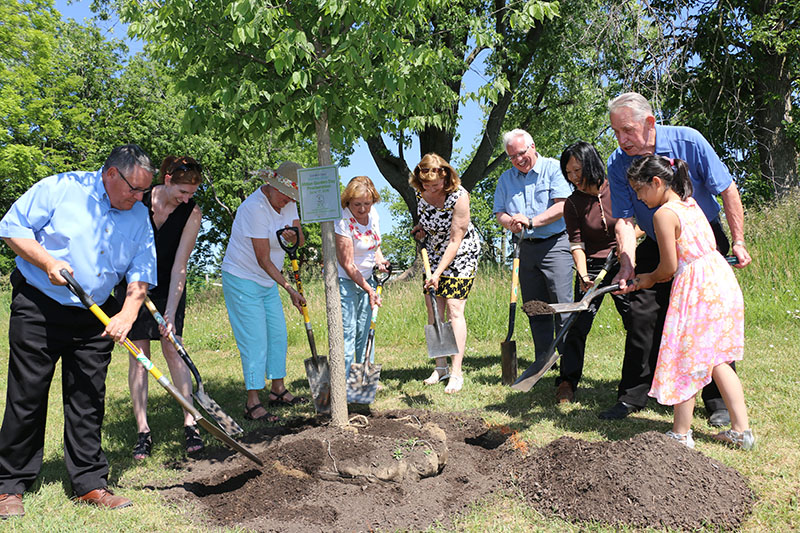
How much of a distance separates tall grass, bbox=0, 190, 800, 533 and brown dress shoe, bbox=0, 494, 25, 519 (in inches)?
2.6

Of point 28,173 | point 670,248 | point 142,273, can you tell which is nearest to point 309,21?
point 142,273

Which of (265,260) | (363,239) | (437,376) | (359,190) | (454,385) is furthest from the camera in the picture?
(437,376)

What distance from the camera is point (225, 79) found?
136 inches

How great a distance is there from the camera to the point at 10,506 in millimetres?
3158

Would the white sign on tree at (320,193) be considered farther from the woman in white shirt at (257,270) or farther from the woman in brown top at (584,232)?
the woman in brown top at (584,232)

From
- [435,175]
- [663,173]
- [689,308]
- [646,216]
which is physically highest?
[435,175]

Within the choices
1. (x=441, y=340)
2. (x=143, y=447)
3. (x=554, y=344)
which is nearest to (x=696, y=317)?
(x=554, y=344)

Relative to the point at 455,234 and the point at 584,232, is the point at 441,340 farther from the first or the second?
the point at 584,232

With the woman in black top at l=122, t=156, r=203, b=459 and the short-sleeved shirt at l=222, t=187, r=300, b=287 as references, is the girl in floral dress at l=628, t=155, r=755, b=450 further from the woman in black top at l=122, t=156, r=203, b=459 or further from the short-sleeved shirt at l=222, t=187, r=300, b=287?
the woman in black top at l=122, t=156, r=203, b=459

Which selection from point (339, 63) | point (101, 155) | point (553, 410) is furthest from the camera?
point (101, 155)

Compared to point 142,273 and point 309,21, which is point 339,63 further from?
point 142,273

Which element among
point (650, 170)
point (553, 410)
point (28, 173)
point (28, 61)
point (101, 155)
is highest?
point (28, 61)

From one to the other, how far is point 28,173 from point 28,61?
4.05m

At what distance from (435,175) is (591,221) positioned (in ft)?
4.31
